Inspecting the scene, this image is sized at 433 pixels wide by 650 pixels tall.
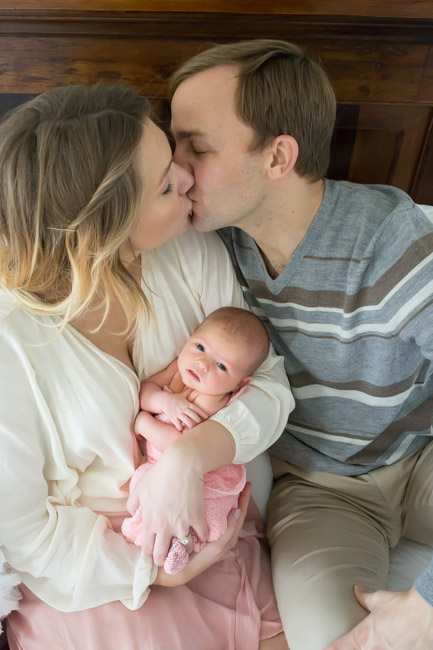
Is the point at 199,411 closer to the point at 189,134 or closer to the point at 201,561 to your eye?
the point at 201,561

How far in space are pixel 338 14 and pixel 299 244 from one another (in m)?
0.56

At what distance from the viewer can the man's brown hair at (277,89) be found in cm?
129

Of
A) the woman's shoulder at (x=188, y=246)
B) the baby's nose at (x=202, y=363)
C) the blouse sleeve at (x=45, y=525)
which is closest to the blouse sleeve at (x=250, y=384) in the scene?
the woman's shoulder at (x=188, y=246)

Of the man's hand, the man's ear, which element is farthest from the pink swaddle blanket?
the man's ear

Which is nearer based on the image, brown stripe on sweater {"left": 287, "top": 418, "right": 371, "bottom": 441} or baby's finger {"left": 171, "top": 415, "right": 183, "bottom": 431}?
baby's finger {"left": 171, "top": 415, "right": 183, "bottom": 431}

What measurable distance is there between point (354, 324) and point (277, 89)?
0.59 m

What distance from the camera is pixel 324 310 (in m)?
1.41

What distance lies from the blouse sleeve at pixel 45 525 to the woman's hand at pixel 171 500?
0.06m

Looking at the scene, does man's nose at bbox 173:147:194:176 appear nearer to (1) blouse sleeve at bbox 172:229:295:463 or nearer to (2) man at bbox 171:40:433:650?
(2) man at bbox 171:40:433:650

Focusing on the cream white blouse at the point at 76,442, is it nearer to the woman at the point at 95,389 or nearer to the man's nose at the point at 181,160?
the woman at the point at 95,389

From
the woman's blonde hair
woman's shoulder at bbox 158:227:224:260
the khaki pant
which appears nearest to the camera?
the woman's blonde hair

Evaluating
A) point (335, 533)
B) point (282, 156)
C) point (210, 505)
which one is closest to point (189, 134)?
point (282, 156)

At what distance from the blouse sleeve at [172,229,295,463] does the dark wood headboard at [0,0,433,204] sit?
411mm

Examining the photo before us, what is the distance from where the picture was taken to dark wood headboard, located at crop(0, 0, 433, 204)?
4.40ft
